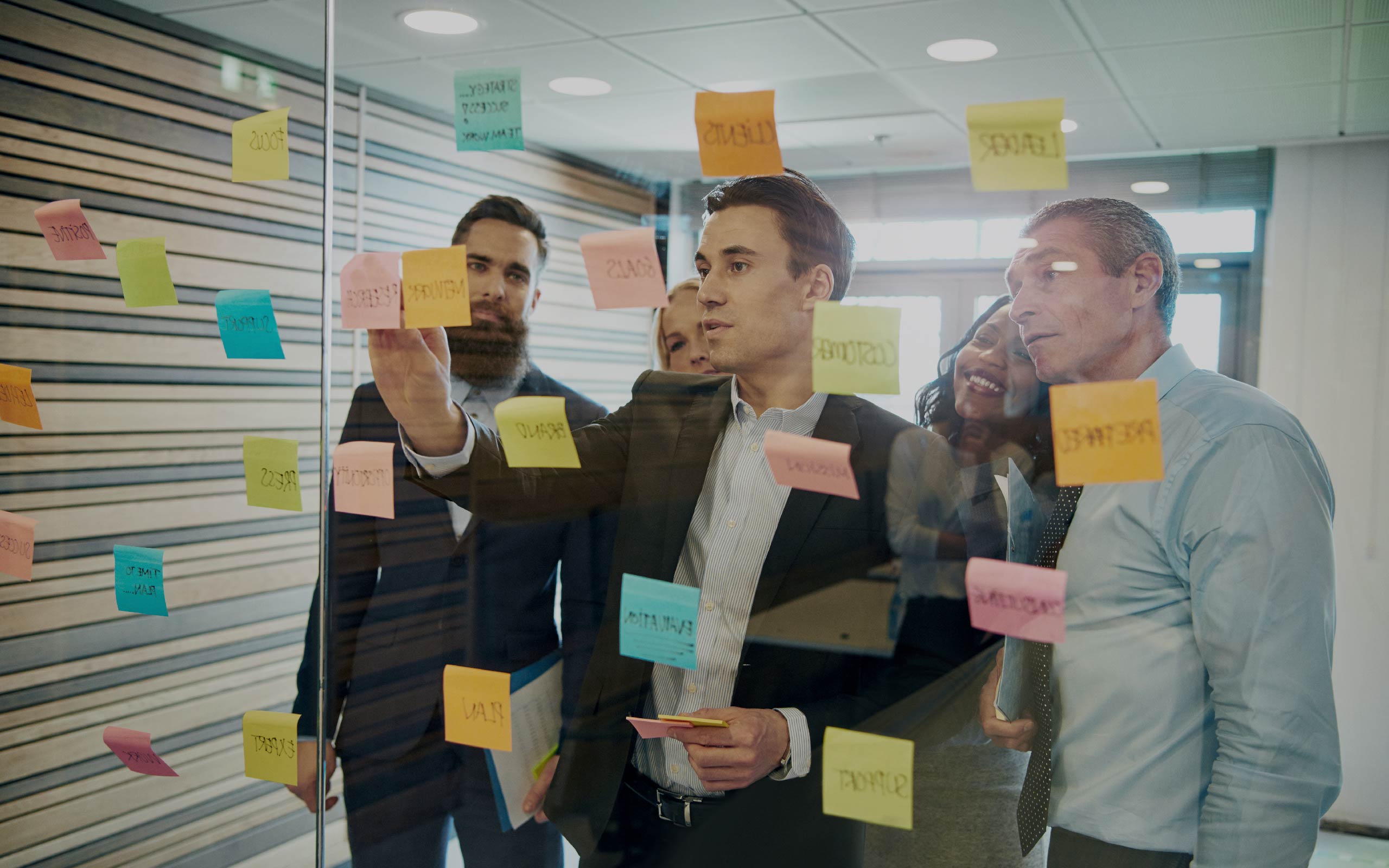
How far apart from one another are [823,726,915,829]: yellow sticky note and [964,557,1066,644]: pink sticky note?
21 cm

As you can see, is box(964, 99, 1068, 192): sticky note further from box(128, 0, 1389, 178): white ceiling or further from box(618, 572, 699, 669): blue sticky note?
box(618, 572, 699, 669): blue sticky note

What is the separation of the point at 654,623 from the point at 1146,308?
2.55ft

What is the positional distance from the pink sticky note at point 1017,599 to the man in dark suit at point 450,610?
559mm

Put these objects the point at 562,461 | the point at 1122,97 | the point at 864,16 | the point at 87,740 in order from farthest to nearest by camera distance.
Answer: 1. the point at 87,740
2. the point at 562,461
3. the point at 864,16
4. the point at 1122,97

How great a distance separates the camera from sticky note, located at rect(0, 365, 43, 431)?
6.88ft

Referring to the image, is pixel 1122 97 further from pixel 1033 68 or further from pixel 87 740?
pixel 87 740

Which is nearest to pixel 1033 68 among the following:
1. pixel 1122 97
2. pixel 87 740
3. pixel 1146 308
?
pixel 1122 97

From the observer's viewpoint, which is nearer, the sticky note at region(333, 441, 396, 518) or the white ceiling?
the white ceiling

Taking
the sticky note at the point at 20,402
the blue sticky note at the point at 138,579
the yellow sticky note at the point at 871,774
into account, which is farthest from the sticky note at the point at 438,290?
the sticky note at the point at 20,402

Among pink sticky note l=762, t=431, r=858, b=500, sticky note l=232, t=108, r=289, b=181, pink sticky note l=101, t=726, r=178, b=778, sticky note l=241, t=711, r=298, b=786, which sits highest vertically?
sticky note l=232, t=108, r=289, b=181

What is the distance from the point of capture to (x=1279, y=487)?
1094mm

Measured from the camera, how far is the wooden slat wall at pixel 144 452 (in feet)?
6.55

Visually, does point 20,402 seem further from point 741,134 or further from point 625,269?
point 741,134

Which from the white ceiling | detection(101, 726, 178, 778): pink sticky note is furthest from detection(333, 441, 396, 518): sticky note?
detection(101, 726, 178, 778): pink sticky note
